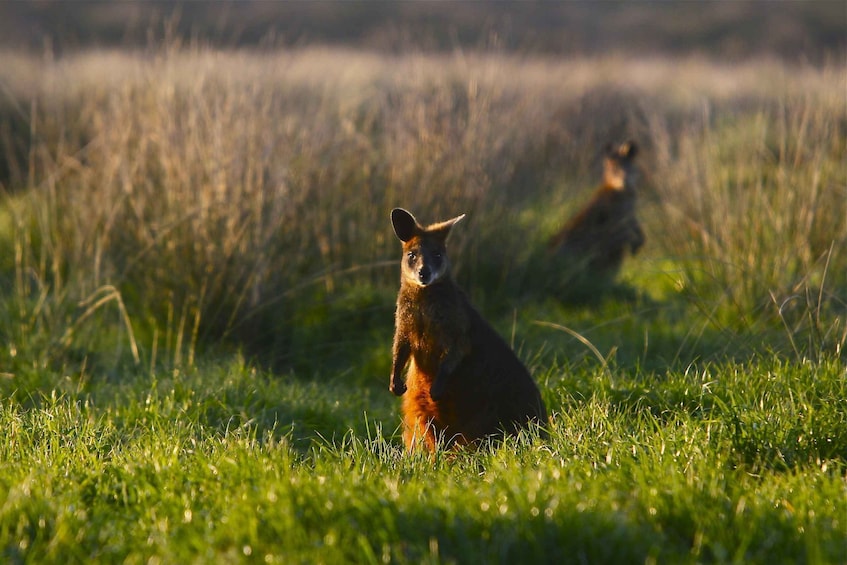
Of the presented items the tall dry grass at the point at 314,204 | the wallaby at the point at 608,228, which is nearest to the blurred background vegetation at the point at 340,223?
the tall dry grass at the point at 314,204

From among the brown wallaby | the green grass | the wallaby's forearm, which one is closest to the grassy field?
the green grass

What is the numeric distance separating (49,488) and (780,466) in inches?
108

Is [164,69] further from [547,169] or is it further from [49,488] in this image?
[49,488]

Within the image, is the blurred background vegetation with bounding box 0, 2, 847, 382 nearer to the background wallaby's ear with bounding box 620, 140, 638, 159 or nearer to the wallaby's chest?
the background wallaby's ear with bounding box 620, 140, 638, 159

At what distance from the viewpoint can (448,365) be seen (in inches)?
177

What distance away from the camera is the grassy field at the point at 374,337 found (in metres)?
3.21

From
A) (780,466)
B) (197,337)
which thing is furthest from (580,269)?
(780,466)

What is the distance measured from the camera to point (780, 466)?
12.7 feet

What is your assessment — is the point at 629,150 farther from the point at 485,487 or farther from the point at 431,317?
the point at 485,487

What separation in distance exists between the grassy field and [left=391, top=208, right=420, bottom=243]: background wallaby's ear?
0.86 meters

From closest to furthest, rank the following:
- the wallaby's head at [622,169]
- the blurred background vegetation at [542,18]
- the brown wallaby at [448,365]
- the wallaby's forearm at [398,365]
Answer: the brown wallaby at [448,365] < the wallaby's forearm at [398,365] < the wallaby's head at [622,169] < the blurred background vegetation at [542,18]

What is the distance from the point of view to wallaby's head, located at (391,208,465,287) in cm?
454

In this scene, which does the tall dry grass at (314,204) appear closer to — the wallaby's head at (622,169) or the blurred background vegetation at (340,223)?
the blurred background vegetation at (340,223)

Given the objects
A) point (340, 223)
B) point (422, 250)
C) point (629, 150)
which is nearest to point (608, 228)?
point (629, 150)
